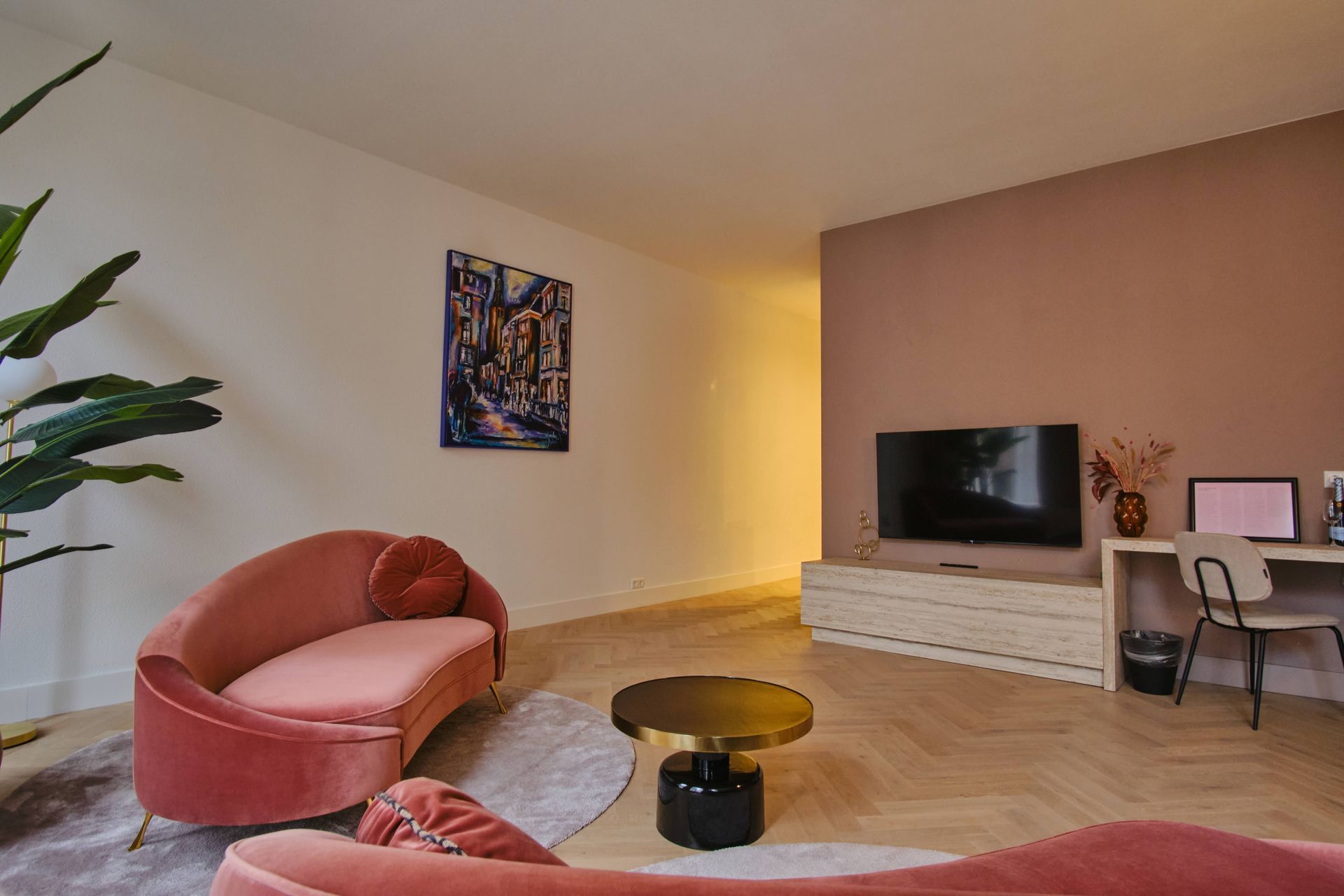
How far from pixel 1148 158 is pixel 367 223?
15.7 feet

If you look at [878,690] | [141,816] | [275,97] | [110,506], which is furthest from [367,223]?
[878,690]

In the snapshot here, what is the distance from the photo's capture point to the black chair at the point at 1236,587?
123 inches

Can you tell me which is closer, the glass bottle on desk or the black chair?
the black chair

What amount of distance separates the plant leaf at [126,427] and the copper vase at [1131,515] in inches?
176

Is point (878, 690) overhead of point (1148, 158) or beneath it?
beneath

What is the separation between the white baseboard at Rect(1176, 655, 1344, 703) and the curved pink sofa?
3.94 m

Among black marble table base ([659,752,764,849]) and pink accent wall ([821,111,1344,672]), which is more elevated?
pink accent wall ([821,111,1344,672])

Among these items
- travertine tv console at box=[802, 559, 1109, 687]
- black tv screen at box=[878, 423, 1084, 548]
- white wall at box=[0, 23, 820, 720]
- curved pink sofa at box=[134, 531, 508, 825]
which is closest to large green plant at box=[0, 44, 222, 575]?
curved pink sofa at box=[134, 531, 508, 825]

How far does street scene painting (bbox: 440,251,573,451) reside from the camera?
466 cm

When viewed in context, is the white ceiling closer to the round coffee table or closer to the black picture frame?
the black picture frame

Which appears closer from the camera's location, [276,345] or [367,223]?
[276,345]

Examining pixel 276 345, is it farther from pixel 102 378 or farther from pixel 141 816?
pixel 141 816

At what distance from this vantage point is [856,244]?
5387mm

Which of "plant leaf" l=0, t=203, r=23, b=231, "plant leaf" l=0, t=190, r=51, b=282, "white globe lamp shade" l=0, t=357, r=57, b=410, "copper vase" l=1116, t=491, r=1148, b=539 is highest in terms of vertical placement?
"plant leaf" l=0, t=203, r=23, b=231
